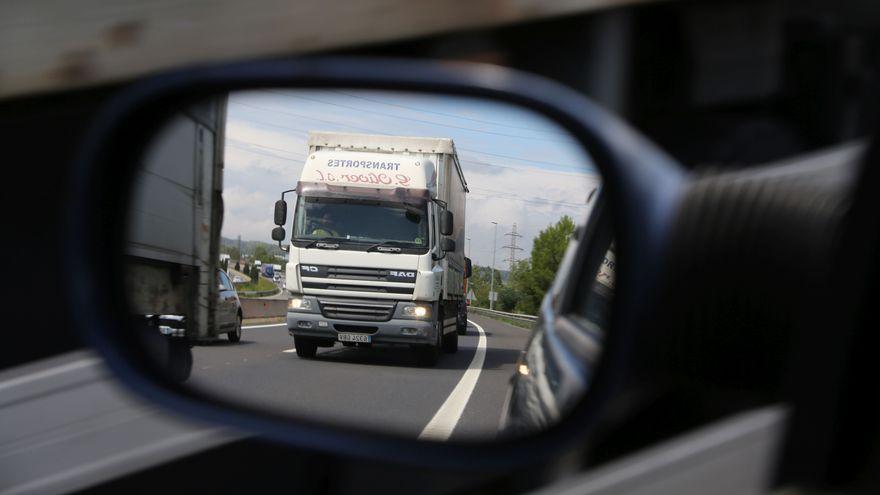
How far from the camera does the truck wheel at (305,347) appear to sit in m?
2.60

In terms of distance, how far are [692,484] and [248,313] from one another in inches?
52.2

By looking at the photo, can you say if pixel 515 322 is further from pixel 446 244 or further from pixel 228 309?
pixel 228 309

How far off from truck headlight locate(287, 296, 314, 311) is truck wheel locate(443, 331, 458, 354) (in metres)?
0.47

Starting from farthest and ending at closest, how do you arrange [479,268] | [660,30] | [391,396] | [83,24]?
[660,30]
[83,24]
[391,396]
[479,268]

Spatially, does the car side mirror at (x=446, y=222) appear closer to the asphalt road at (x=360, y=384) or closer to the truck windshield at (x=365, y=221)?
the asphalt road at (x=360, y=384)

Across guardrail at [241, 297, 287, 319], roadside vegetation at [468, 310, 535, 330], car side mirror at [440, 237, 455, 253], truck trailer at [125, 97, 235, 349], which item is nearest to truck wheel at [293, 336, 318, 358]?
guardrail at [241, 297, 287, 319]

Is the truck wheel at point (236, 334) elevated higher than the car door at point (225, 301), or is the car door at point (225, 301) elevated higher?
the car door at point (225, 301)

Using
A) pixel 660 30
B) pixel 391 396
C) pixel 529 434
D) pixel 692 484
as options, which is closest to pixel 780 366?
pixel 692 484

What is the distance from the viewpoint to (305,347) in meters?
2.70

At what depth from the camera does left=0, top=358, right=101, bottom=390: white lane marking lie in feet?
9.12

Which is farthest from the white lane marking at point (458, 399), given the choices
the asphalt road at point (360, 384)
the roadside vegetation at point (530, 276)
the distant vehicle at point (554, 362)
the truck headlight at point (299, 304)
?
the truck headlight at point (299, 304)

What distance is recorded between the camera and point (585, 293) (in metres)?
1.63

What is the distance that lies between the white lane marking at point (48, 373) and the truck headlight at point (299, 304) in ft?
2.14

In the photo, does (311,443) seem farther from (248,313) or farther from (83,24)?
(83,24)
